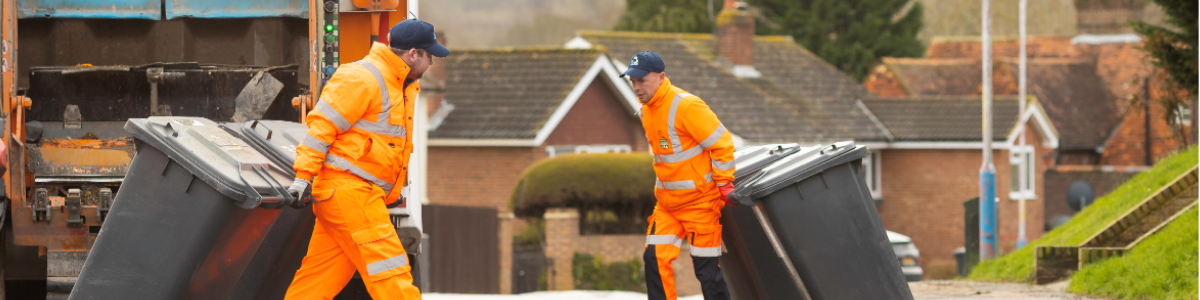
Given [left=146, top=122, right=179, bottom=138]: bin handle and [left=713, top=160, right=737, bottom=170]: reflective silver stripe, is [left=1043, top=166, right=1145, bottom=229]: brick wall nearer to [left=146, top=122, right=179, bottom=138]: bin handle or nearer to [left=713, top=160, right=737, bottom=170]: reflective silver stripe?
[left=713, top=160, right=737, bottom=170]: reflective silver stripe

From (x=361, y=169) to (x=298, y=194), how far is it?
28 cm

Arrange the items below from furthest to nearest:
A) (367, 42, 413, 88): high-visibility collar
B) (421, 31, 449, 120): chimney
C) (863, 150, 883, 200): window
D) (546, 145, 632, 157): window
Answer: (863, 150, 883, 200): window, (546, 145, 632, 157): window, (421, 31, 449, 120): chimney, (367, 42, 413, 88): high-visibility collar

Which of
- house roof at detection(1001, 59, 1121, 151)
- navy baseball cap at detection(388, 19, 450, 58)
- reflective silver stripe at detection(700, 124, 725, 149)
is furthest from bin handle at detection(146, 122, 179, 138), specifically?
house roof at detection(1001, 59, 1121, 151)

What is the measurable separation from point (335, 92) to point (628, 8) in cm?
4016

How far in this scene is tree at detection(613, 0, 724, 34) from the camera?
40531 mm

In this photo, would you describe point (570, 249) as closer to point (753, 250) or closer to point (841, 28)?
point (753, 250)

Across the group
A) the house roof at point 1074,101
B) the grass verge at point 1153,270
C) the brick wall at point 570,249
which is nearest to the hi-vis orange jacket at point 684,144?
the grass verge at point 1153,270

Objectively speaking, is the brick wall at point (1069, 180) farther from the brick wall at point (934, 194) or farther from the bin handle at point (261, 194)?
the bin handle at point (261, 194)

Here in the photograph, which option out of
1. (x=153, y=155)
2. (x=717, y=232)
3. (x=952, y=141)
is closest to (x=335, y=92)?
(x=153, y=155)

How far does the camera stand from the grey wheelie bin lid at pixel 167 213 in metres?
4.86

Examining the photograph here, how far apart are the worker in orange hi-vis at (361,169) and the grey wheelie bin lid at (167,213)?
0.72 feet

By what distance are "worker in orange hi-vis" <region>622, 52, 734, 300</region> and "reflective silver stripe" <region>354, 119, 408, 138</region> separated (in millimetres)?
1133

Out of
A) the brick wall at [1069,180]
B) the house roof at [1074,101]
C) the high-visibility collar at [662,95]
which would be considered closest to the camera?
the high-visibility collar at [662,95]

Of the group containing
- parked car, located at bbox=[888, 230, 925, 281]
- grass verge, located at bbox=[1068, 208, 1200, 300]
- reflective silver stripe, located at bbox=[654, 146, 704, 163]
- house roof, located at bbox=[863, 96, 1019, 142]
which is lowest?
parked car, located at bbox=[888, 230, 925, 281]
